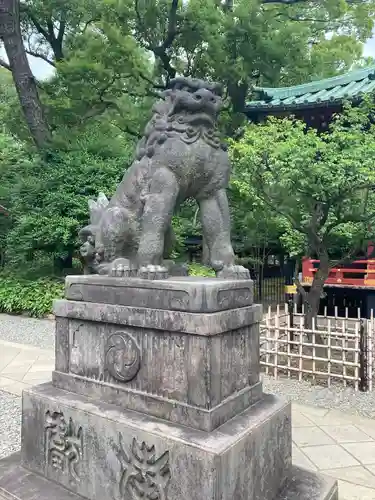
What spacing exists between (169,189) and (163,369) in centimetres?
111

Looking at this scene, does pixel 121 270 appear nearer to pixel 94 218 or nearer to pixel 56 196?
pixel 94 218

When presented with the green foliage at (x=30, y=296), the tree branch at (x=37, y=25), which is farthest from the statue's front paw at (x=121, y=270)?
the tree branch at (x=37, y=25)

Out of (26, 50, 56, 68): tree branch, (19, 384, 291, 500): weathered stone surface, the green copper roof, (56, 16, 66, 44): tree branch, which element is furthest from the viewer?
(26, 50, 56, 68): tree branch

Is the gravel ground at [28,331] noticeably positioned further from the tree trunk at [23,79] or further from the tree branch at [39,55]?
the tree branch at [39,55]

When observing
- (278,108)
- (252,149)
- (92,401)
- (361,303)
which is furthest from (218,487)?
(278,108)

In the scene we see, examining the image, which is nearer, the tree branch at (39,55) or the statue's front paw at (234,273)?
the statue's front paw at (234,273)

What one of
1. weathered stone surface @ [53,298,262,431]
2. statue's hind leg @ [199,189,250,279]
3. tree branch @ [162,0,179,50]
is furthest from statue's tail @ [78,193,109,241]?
tree branch @ [162,0,179,50]

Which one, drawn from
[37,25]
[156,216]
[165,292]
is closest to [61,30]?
[37,25]

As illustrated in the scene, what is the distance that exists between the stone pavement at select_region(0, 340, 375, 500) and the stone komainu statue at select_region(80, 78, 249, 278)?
1.77 meters

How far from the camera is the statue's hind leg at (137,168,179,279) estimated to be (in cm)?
253

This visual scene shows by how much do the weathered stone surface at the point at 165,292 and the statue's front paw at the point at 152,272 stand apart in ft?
0.14

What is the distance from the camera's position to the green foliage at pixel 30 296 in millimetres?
10102

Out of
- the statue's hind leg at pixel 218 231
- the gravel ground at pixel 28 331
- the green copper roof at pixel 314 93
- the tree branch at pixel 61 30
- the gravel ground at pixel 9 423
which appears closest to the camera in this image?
the statue's hind leg at pixel 218 231

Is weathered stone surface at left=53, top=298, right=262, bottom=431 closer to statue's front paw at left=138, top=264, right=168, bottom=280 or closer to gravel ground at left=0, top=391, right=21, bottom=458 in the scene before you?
statue's front paw at left=138, top=264, right=168, bottom=280
